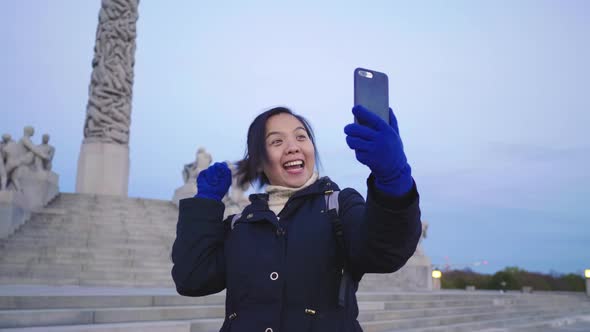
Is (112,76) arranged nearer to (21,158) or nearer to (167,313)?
(21,158)

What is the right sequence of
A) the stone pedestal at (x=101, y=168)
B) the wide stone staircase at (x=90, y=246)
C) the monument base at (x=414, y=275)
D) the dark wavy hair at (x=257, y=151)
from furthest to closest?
the stone pedestal at (x=101, y=168) → the monument base at (x=414, y=275) → the wide stone staircase at (x=90, y=246) → the dark wavy hair at (x=257, y=151)

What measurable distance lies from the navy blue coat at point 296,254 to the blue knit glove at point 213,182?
95 millimetres

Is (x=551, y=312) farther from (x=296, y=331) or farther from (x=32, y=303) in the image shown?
(x=296, y=331)

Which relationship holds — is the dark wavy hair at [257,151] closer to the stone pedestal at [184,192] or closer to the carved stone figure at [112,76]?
the stone pedestal at [184,192]

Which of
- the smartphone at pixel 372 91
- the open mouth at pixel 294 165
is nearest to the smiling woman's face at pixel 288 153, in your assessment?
the open mouth at pixel 294 165

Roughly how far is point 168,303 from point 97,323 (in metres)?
1.11

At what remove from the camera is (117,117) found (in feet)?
62.8

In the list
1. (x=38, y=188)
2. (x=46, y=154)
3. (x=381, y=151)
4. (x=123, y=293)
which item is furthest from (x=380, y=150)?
(x=46, y=154)

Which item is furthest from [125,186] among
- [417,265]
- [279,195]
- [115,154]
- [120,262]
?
[279,195]

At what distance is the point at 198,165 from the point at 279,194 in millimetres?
15480

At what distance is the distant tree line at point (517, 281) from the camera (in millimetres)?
22344

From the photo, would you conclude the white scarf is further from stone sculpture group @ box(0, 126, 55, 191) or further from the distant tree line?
the distant tree line

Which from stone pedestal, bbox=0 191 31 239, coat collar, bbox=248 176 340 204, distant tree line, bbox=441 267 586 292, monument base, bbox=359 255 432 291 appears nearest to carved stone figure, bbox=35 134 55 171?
stone pedestal, bbox=0 191 31 239

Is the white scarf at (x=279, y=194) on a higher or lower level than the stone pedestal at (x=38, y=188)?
lower
